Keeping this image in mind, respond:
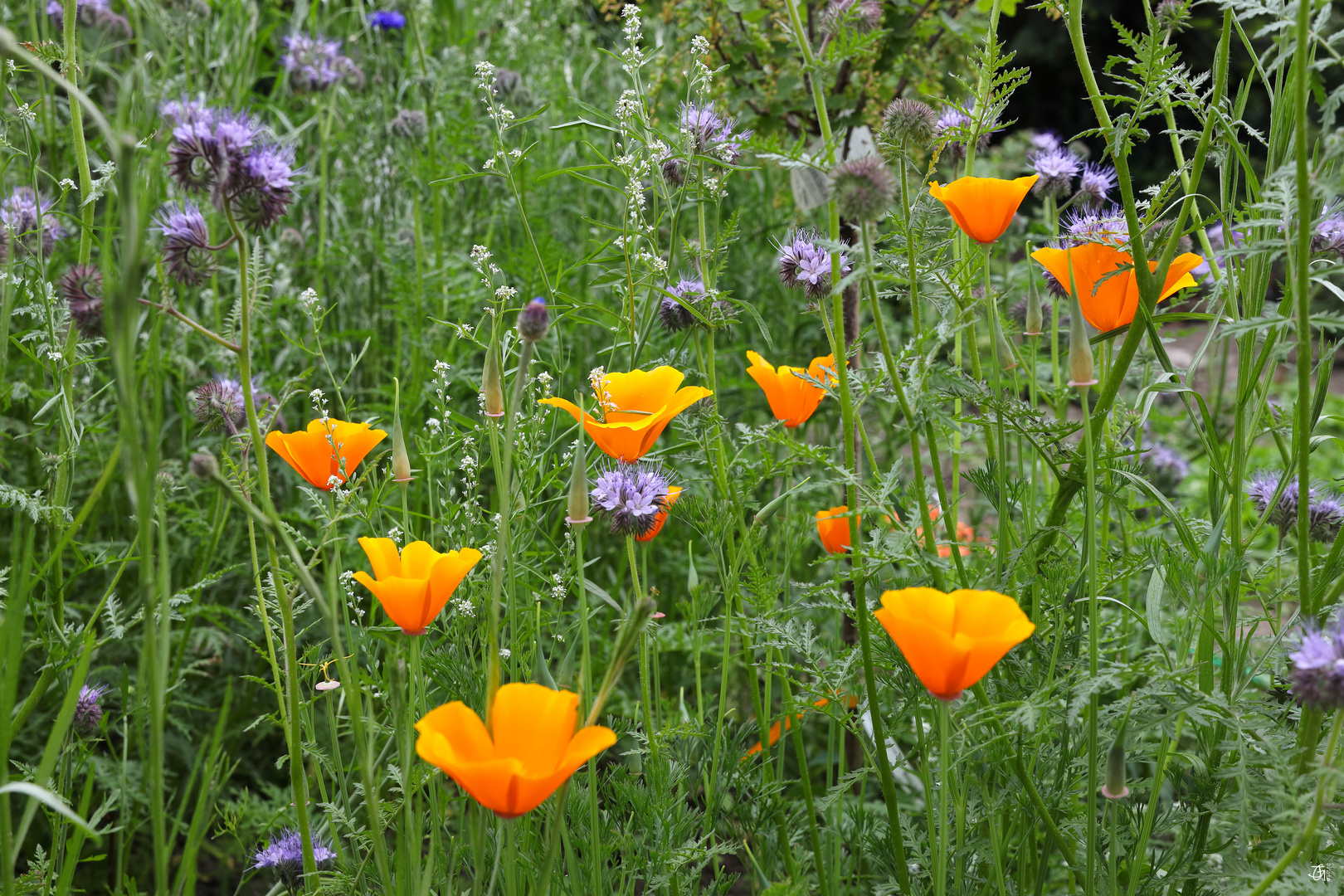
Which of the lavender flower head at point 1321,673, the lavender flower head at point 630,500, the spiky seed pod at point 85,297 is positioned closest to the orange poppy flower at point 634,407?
the lavender flower head at point 630,500

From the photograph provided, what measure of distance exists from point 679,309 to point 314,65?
1670mm

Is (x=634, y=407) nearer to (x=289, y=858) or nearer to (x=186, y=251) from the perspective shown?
(x=186, y=251)

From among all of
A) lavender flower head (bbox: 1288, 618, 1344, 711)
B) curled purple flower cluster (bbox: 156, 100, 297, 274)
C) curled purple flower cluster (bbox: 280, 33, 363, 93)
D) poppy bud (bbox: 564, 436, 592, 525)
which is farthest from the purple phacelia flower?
curled purple flower cluster (bbox: 280, 33, 363, 93)

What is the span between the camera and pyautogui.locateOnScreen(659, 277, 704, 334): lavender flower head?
52.1 inches

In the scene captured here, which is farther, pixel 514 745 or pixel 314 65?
pixel 314 65

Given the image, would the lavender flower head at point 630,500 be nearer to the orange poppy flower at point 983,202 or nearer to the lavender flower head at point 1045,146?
the orange poppy flower at point 983,202

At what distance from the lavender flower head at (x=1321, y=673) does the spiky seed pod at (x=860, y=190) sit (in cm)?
51

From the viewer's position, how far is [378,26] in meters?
2.90

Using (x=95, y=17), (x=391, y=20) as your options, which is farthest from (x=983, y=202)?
(x=391, y=20)

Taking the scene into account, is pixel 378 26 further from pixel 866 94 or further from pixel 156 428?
pixel 156 428

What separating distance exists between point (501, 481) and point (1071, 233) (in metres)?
0.74

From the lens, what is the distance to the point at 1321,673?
0.76 meters

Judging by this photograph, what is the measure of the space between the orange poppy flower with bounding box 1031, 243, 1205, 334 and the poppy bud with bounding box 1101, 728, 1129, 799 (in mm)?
462

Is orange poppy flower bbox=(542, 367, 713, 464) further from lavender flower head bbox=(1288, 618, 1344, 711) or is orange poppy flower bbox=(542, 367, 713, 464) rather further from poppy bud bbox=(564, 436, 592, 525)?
lavender flower head bbox=(1288, 618, 1344, 711)
